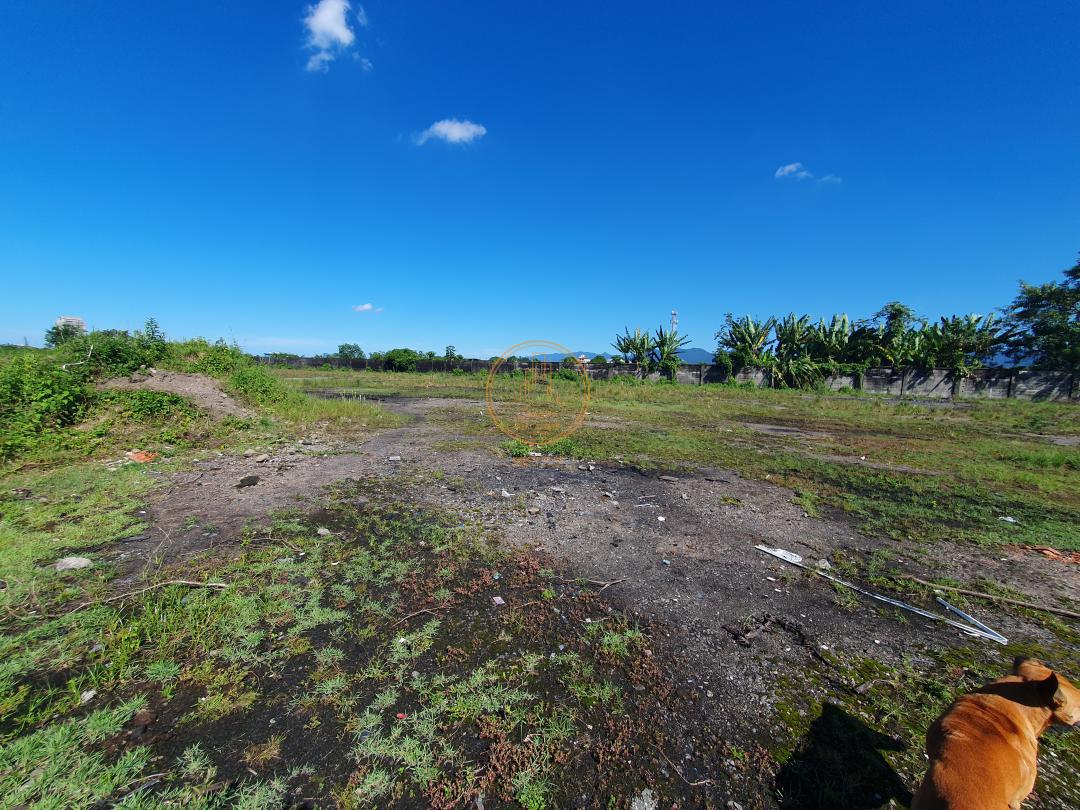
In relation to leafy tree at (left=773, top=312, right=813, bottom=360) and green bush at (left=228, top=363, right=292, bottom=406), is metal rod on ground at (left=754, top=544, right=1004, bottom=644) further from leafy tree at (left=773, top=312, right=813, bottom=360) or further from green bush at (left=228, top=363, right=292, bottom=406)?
leafy tree at (left=773, top=312, right=813, bottom=360)

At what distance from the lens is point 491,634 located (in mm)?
2350

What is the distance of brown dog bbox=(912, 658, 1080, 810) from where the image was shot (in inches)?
45.3

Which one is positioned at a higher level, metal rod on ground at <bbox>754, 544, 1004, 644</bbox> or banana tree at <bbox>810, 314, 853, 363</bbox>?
banana tree at <bbox>810, 314, 853, 363</bbox>

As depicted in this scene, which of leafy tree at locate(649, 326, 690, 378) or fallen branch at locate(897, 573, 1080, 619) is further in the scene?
leafy tree at locate(649, 326, 690, 378)

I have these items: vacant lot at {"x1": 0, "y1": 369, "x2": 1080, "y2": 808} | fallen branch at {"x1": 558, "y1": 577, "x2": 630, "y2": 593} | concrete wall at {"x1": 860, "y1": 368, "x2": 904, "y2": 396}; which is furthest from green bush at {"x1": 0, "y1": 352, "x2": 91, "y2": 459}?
concrete wall at {"x1": 860, "y1": 368, "x2": 904, "y2": 396}

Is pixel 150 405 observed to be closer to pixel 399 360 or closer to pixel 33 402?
pixel 33 402

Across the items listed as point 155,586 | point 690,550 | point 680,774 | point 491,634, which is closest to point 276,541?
point 155,586

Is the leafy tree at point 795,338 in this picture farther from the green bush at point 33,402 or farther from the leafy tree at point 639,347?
the green bush at point 33,402

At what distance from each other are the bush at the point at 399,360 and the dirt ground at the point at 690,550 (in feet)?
78.4

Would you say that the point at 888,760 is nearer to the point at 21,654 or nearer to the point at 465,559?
the point at 465,559

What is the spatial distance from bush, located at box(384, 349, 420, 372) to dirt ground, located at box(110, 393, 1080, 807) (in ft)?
78.4

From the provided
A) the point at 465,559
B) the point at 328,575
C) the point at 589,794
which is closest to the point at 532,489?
the point at 465,559

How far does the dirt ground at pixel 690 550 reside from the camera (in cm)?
218

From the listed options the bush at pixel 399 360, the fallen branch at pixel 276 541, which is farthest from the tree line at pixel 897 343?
the fallen branch at pixel 276 541
